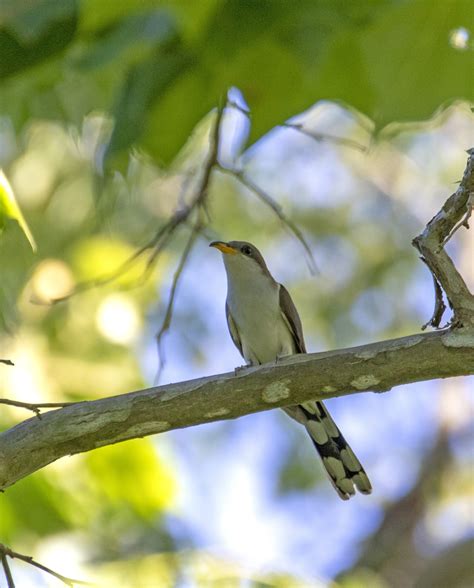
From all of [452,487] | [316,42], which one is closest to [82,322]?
[316,42]

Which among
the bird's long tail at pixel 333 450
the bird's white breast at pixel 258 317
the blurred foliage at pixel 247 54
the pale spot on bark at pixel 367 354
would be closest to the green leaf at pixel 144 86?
the blurred foliage at pixel 247 54

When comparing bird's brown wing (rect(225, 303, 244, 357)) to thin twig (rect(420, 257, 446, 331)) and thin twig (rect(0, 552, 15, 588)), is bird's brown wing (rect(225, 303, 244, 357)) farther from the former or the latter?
thin twig (rect(0, 552, 15, 588))

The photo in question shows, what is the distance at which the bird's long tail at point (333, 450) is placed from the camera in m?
5.30

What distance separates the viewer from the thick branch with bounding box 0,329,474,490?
9.99 ft

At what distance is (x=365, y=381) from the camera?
9.96 feet

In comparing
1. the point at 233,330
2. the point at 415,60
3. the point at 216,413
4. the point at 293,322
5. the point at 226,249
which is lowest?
the point at 216,413

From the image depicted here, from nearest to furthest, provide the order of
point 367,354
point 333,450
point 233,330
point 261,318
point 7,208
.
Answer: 1. point 7,208
2. point 367,354
3. point 333,450
4. point 261,318
5. point 233,330

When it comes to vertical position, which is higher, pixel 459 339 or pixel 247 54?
pixel 247 54

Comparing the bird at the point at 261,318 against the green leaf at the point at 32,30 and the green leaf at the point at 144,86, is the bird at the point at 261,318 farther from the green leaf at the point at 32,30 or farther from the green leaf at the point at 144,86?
the green leaf at the point at 32,30

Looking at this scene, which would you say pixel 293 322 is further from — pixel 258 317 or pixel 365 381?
pixel 365 381

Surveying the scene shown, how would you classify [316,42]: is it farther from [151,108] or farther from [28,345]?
[28,345]

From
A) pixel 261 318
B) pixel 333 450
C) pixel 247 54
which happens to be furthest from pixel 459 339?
pixel 261 318

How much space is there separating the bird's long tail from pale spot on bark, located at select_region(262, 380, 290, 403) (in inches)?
85.5

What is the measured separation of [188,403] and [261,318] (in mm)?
3266
